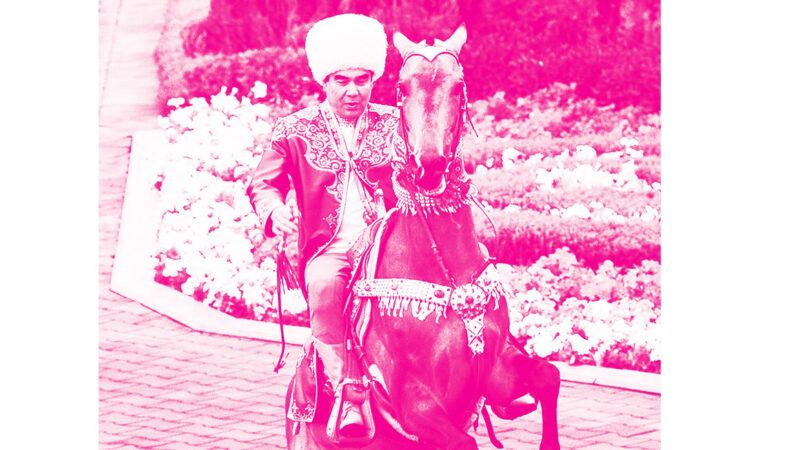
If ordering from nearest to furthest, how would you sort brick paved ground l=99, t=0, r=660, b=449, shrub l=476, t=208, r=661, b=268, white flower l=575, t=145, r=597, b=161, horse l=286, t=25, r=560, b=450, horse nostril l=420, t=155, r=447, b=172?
horse nostril l=420, t=155, r=447, b=172 → horse l=286, t=25, r=560, b=450 → brick paved ground l=99, t=0, r=660, b=449 → shrub l=476, t=208, r=661, b=268 → white flower l=575, t=145, r=597, b=161

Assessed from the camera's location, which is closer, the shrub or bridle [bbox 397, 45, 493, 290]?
bridle [bbox 397, 45, 493, 290]

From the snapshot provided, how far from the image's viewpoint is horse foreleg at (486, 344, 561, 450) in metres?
5.15

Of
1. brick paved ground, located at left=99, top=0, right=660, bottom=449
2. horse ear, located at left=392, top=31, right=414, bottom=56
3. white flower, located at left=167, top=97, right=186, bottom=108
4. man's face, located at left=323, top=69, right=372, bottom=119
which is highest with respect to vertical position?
horse ear, located at left=392, top=31, right=414, bottom=56

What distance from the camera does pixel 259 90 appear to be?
24.5 feet

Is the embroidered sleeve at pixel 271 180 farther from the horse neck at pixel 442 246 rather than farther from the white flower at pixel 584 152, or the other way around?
the white flower at pixel 584 152

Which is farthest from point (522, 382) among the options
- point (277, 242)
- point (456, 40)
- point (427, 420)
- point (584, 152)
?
point (584, 152)

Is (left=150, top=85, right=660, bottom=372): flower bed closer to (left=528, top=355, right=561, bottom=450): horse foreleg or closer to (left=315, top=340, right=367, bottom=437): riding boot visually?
(left=315, top=340, right=367, bottom=437): riding boot

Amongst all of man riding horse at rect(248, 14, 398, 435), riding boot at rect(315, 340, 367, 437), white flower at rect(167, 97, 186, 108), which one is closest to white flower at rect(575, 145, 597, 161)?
man riding horse at rect(248, 14, 398, 435)

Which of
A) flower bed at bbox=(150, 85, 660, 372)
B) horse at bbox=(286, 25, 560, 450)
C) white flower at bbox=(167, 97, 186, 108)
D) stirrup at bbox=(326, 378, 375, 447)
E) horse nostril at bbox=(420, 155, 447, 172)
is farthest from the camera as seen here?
white flower at bbox=(167, 97, 186, 108)

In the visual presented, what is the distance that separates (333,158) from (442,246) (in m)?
0.77

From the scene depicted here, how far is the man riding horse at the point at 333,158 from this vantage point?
5.61m

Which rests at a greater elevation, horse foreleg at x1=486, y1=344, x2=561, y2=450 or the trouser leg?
the trouser leg

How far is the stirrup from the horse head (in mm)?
894
